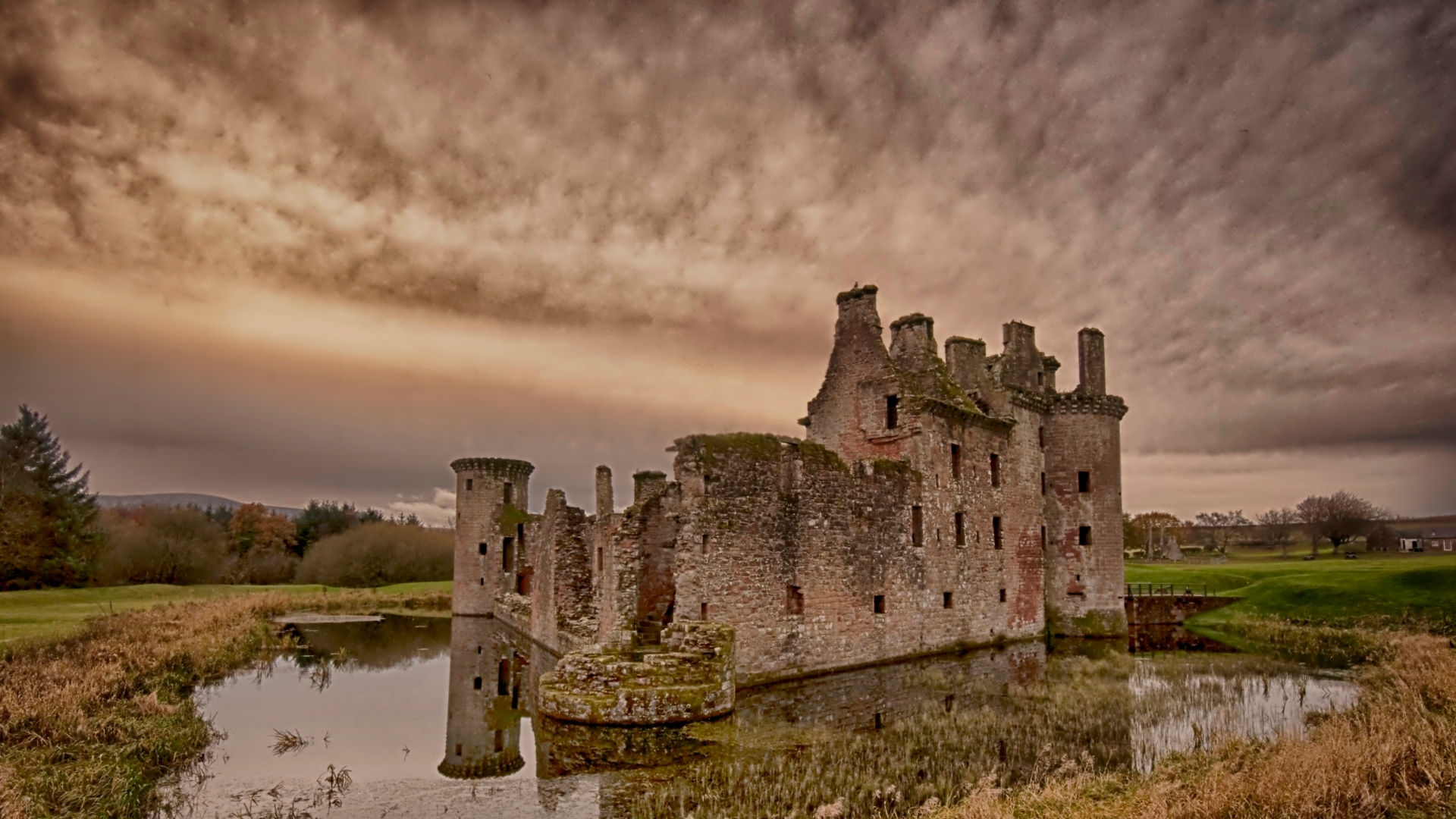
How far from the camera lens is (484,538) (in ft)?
132

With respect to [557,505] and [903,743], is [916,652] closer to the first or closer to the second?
[903,743]

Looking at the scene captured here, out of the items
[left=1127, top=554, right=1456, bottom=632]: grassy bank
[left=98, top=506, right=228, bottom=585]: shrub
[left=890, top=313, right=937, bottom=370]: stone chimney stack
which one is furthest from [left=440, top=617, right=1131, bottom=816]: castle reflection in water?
[left=98, top=506, right=228, bottom=585]: shrub

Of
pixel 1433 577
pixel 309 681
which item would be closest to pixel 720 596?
pixel 309 681

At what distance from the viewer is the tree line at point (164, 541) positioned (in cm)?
4578

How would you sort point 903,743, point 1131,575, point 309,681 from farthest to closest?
point 1131,575, point 309,681, point 903,743

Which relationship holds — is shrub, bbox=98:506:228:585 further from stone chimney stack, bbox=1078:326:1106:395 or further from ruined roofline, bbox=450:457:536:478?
stone chimney stack, bbox=1078:326:1106:395

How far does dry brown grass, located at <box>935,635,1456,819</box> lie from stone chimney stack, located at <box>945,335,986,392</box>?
1765cm

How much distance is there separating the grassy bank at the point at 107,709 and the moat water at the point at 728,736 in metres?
0.75

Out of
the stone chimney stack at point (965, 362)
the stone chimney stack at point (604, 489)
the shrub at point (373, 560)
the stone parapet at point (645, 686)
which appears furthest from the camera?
the shrub at point (373, 560)

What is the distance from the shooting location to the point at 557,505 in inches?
1121

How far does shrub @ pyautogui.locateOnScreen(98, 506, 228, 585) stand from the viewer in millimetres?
54219

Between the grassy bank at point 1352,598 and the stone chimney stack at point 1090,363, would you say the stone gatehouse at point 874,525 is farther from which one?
the grassy bank at point 1352,598

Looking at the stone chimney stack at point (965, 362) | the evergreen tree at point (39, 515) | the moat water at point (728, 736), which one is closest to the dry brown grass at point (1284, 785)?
the moat water at point (728, 736)

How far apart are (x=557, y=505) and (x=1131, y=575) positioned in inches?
1490
